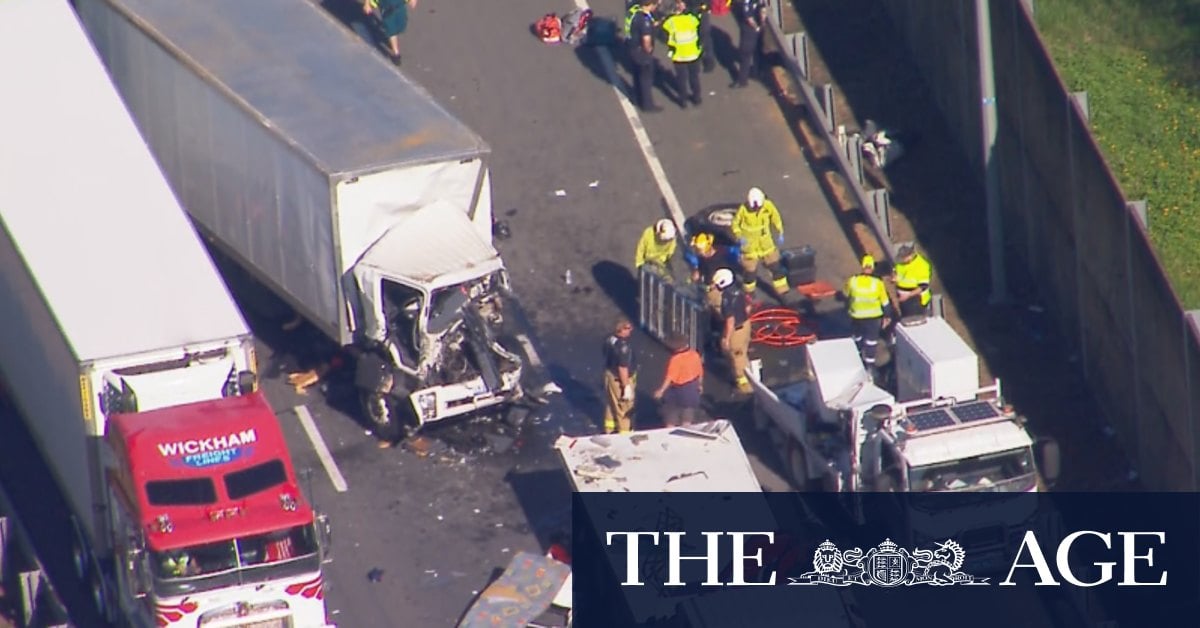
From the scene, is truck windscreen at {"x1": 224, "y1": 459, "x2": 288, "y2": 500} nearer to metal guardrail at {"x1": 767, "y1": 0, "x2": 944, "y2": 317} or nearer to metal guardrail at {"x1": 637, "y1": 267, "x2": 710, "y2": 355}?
metal guardrail at {"x1": 637, "y1": 267, "x2": 710, "y2": 355}

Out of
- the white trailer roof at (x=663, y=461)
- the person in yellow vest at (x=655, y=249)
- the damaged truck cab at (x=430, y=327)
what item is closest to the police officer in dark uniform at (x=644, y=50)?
the person in yellow vest at (x=655, y=249)

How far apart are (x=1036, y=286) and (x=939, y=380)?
608cm

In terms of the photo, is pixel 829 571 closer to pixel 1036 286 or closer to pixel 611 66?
A: pixel 1036 286

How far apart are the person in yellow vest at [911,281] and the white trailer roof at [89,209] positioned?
8760 mm

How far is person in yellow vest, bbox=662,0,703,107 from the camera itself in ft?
130

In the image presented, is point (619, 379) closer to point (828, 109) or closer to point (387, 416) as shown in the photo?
point (387, 416)

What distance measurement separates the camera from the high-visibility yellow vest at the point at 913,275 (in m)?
34.8

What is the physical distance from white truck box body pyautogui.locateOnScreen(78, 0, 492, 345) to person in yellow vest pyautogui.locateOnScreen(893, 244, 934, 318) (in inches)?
206

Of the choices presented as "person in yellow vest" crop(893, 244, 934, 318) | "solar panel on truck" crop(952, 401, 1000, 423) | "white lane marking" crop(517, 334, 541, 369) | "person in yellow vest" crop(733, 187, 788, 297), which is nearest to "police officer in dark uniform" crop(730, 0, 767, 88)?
"person in yellow vest" crop(733, 187, 788, 297)

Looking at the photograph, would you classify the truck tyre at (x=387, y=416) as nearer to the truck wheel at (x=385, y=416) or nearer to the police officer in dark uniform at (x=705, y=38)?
the truck wheel at (x=385, y=416)

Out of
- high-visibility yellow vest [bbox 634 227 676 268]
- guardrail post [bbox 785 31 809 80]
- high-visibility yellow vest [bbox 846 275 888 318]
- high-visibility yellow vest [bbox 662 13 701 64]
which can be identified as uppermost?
high-visibility yellow vest [bbox 662 13 701 64]

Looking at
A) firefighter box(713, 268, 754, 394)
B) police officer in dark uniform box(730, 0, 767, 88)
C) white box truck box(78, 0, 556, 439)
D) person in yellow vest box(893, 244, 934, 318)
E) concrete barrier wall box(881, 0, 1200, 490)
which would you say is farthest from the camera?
police officer in dark uniform box(730, 0, 767, 88)

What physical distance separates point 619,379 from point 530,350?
279 cm

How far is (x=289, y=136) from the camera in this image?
34.2 metres
